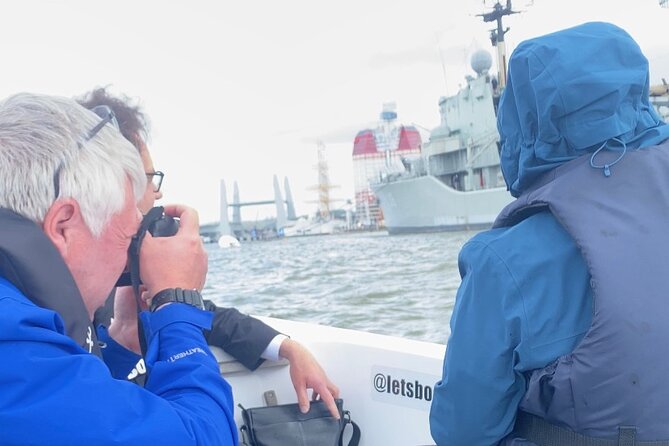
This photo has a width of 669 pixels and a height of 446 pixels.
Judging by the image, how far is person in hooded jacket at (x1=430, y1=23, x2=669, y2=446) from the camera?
1191 millimetres

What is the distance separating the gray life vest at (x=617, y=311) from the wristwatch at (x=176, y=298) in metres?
0.62

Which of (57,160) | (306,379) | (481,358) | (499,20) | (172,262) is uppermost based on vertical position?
(499,20)

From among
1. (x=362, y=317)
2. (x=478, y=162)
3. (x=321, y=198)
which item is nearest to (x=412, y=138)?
(x=321, y=198)

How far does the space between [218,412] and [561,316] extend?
0.63 m

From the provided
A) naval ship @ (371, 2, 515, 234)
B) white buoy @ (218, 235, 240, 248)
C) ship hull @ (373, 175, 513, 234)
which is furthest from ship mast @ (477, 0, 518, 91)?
white buoy @ (218, 235, 240, 248)

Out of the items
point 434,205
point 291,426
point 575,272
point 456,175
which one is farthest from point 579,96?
point 456,175

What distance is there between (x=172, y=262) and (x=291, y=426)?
110cm

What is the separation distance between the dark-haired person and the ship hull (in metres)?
32.8

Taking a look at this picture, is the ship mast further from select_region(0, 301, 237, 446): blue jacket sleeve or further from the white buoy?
select_region(0, 301, 237, 446): blue jacket sleeve

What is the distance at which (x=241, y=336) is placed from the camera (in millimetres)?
2254

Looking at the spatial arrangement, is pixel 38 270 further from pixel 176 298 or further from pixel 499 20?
pixel 499 20

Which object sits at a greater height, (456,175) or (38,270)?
(456,175)

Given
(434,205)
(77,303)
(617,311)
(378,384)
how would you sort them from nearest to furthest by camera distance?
(77,303), (617,311), (378,384), (434,205)

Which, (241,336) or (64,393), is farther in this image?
(241,336)
